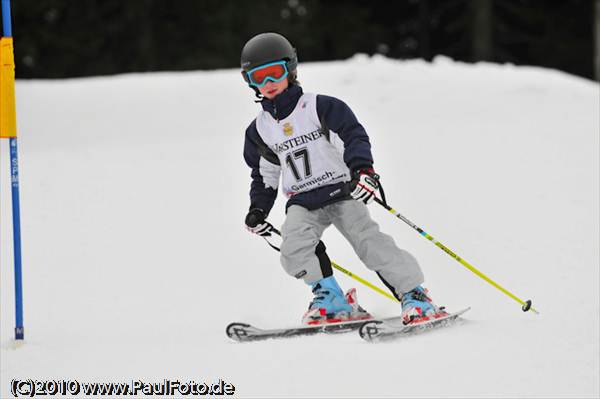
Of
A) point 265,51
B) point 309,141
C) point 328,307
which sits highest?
point 265,51

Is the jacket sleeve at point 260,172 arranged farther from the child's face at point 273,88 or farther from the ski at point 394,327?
the ski at point 394,327

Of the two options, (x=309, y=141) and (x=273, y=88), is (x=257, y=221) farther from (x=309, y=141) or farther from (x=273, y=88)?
(x=273, y=88)

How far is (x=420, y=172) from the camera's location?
982 cm

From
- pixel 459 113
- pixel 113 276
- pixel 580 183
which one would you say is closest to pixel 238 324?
pixel 113 276

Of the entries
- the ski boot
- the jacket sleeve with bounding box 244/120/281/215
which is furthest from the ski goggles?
the ski boot

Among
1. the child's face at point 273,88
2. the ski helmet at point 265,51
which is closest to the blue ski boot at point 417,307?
the child's face at point 273,88

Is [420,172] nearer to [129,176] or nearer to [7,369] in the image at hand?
[129,176]

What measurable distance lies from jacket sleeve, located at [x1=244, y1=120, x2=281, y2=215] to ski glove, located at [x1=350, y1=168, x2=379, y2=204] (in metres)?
0.82

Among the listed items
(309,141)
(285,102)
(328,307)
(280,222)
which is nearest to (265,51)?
(285,102)

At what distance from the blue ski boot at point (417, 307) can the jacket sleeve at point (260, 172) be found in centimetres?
123

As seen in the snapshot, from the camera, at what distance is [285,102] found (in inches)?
215

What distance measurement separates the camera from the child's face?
17.8 feet

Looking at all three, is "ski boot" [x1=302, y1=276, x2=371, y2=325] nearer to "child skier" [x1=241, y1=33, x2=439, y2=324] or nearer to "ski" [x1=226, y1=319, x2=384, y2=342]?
"child skier" [x1=241, y1=33, x2=439, y2=324]

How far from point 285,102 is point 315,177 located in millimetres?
557
